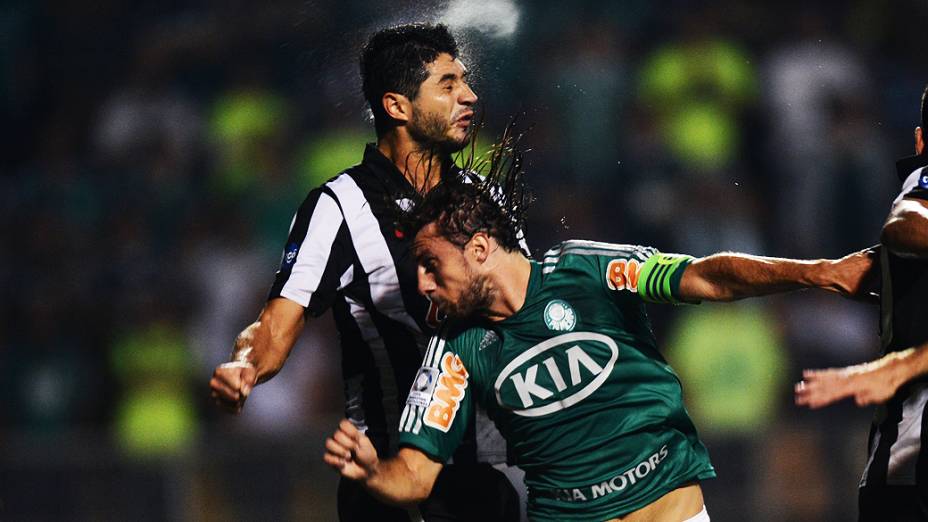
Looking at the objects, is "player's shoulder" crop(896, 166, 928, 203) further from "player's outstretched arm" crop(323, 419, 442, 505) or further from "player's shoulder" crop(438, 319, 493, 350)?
"player's outstretched arm" crop(323, 419, 442, 505)

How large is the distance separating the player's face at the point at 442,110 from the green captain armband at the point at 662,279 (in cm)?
100

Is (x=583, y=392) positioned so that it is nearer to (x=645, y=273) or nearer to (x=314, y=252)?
(x=645, y=273)

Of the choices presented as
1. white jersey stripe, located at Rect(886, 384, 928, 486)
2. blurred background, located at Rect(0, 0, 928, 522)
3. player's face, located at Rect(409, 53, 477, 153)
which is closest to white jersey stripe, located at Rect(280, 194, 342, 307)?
player's face, located at Rect(409, 53, 477, 153)

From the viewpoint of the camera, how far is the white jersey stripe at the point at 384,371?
4328 mm

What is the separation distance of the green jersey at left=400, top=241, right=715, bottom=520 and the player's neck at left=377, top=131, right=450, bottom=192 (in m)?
0.76

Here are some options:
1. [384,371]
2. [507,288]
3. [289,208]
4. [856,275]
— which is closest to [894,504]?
[856,275]

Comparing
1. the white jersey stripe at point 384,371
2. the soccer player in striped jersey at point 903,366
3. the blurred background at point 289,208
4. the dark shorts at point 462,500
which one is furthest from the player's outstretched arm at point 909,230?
the blurred background at point 289,208

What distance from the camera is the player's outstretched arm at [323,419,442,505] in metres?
3.46

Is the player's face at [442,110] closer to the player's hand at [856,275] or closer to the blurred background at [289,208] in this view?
the player's hand at [856,275]

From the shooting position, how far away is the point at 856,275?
352 cm

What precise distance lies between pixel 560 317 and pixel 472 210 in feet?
1.34

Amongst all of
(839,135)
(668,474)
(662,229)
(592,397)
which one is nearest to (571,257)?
(592,397)

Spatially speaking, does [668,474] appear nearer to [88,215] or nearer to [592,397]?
[592,397]

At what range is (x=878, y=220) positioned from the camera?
24.8ft
